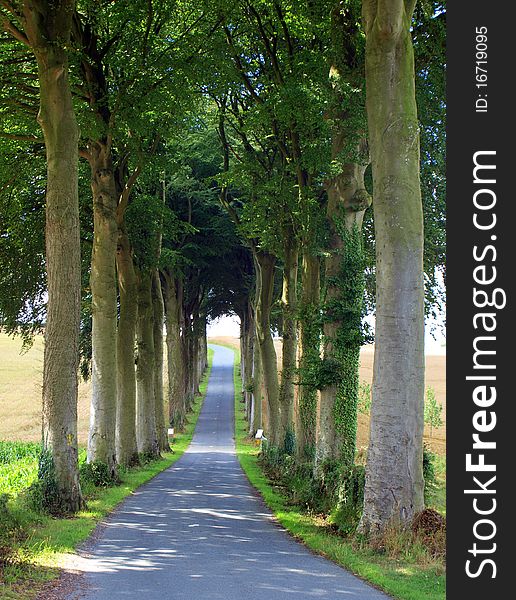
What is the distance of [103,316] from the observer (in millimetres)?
21359

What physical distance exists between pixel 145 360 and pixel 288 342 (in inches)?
256

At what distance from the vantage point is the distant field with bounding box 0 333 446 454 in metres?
51.3

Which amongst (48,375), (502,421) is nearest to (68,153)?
(48,375)

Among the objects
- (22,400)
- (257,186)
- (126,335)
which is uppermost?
(257,186)

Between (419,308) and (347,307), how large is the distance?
4570mm

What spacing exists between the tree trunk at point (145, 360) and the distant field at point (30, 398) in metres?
5.61

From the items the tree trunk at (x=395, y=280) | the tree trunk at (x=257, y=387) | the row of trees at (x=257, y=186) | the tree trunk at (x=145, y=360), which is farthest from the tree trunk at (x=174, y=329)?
the tree trunk at (x=395, y=280)

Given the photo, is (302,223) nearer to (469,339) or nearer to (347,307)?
(347,307)

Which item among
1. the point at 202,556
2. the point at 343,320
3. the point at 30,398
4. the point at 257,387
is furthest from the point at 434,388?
the point at 202,556

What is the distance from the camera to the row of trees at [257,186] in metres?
13.0

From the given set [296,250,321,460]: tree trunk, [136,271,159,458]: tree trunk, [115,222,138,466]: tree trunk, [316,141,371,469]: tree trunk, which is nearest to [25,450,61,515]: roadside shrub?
[316,141,371,469]: tree trunk

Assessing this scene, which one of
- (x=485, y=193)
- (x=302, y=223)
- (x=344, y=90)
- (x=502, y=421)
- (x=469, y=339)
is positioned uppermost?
(x=344, y=90)

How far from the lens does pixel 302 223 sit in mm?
21375

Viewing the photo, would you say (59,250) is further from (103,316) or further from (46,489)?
(103,316)
